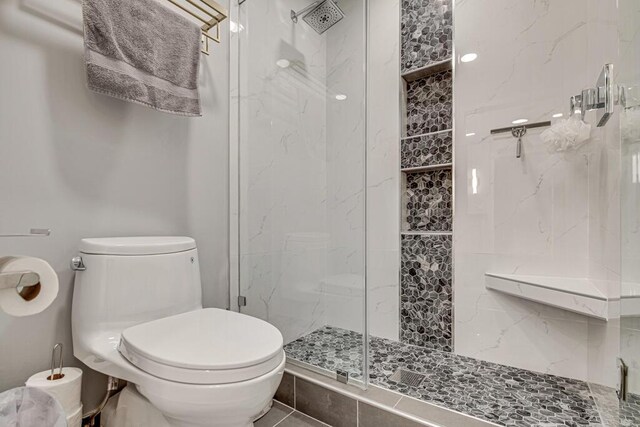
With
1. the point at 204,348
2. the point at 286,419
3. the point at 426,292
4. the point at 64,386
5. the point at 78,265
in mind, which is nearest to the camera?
the point at 204,348

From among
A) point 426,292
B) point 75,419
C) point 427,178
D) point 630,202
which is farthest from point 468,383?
point 75,419

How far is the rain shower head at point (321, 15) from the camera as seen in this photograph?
1.67 m

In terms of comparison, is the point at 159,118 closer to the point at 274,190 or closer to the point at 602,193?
the point at 274,190

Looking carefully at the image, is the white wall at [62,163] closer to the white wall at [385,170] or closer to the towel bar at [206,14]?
the towel bar at [206,14]

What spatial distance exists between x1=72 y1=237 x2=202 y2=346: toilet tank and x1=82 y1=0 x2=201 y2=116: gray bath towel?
0.55 m

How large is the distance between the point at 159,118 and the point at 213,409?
3.89 ft

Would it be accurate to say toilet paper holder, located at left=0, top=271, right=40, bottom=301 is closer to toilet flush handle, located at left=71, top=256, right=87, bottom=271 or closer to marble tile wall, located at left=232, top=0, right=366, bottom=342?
toilet flush handle, located at left=71, top=256, right=87, bottom=271

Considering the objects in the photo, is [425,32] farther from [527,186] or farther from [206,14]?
[206,14]

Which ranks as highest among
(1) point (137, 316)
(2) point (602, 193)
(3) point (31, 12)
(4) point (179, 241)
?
(3) point (31, 12)

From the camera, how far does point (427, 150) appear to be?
1.92m

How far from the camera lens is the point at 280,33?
1772 millimetres

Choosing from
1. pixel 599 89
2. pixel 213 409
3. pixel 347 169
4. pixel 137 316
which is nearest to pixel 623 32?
pixel 599 89

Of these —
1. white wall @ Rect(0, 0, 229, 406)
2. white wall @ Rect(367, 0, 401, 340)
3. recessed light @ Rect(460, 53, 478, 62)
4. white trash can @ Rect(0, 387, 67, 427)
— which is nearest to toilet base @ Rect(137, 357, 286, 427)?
white trash can @ Rect(0, 387, 67, 427)

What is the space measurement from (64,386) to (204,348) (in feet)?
1.68
